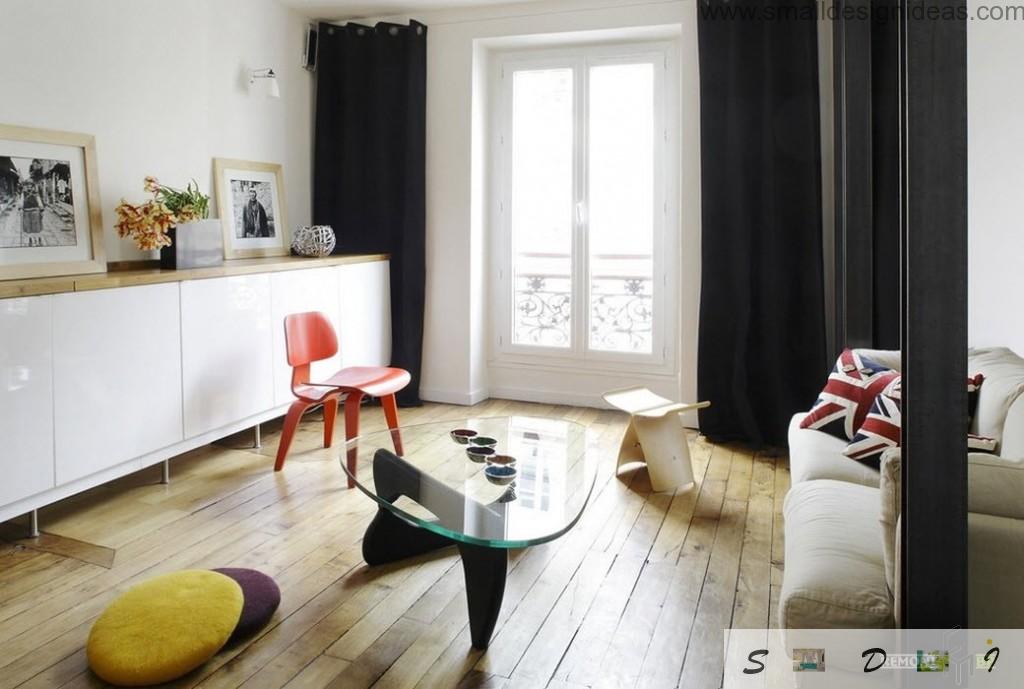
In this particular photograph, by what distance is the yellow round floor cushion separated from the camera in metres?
1.97

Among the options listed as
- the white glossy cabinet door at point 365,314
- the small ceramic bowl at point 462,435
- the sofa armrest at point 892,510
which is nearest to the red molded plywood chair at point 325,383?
the white glossy cabinet door at point 365,314

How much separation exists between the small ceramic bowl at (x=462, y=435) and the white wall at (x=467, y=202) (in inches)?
74.6

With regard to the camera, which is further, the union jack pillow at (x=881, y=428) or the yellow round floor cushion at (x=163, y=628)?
the union jack pillow at (x=881, y=428)

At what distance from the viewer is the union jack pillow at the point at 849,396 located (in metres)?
2.84

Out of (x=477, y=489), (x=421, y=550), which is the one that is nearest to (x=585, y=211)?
(x=421, y=550)

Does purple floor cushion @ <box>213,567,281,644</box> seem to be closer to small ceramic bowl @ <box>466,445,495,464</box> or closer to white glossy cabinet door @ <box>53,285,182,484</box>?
small ceramic bowl @ <box>466,445,495,464</box>

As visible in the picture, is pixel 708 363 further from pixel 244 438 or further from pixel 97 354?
pixel 97 354

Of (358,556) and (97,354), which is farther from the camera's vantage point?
(97,354)

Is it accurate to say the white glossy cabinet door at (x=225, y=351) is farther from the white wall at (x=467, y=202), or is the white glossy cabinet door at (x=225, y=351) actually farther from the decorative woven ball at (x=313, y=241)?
the white wall at (x=467, y=202)

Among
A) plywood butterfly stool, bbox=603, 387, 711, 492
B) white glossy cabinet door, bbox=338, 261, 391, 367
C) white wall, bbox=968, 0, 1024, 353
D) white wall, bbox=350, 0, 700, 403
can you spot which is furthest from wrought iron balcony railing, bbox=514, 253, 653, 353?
white wall, bbox=968, 0, 1024, 353

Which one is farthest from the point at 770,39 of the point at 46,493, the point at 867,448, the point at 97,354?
the point at 46,493

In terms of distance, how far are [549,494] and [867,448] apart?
1129mm

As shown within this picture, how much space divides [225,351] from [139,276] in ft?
1.91

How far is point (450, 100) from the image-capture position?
4832 mm
